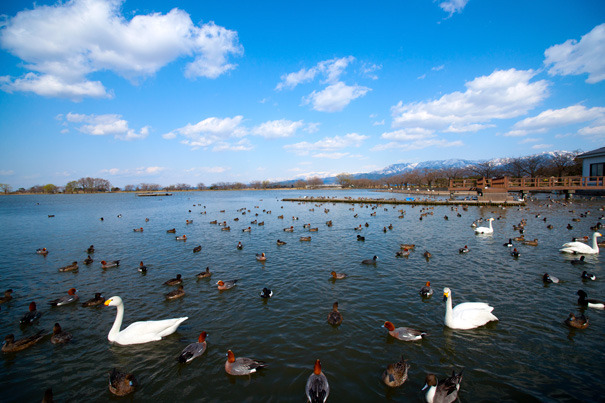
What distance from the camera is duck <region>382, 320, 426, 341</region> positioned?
8.51 m

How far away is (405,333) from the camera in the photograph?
8570 mm

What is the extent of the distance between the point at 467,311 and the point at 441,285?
3621 millimetres

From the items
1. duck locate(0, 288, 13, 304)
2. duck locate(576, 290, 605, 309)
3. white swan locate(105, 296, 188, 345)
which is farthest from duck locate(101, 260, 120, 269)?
duck locate(576, 290, 605, 309)

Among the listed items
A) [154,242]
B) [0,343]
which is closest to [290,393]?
[0,343]

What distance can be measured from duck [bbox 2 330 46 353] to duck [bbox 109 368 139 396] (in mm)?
4631

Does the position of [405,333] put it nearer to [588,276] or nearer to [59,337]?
[588,276]

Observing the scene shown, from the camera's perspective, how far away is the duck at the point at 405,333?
27.9 ft

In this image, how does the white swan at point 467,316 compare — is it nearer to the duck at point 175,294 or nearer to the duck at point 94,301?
the duck at point 175,294

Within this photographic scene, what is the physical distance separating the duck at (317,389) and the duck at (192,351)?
143 inches

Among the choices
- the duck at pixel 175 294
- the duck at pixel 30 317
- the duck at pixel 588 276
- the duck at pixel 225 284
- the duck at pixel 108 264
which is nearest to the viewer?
the duck at pixel 30 317

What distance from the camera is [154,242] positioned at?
81.7 ft

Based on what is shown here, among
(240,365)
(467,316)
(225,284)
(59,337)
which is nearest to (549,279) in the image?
(467,316)

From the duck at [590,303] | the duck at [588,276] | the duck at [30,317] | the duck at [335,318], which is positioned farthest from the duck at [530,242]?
the duck at [30,317]

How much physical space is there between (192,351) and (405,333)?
6766 millimetres
